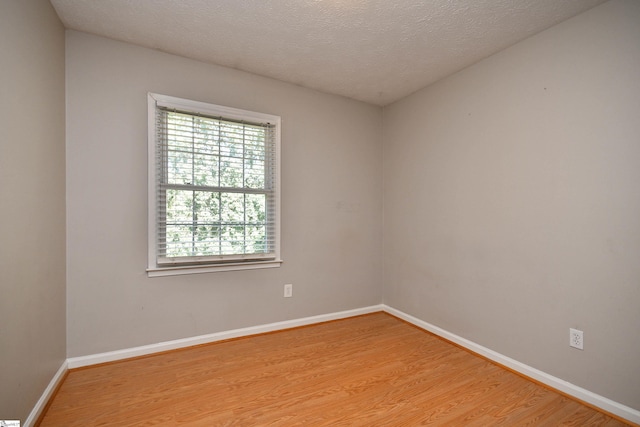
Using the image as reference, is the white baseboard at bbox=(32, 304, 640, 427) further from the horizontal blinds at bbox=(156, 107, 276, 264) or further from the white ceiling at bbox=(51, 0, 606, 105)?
the white ceiling at bbox=(51, 0, 606, 105)

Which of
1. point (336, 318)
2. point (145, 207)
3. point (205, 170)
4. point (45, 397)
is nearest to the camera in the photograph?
point (45, 397)

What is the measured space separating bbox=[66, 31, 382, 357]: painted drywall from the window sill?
0.17 ft

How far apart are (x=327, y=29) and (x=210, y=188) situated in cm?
159

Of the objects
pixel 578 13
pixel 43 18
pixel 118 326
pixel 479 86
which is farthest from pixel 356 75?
pixel 118 326

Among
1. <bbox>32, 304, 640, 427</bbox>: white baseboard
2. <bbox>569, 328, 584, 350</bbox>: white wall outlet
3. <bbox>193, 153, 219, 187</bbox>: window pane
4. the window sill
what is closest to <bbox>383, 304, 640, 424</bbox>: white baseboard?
<bbox>32, 304, 640, 427</bbox>: white baseboard

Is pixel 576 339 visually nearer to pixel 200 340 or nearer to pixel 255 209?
pixel 255 209

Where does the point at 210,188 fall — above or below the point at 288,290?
above

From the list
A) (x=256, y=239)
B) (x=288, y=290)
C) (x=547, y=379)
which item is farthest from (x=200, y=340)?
(x=547, y=379)

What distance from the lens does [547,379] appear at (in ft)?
6.61

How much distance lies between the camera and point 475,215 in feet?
8.37

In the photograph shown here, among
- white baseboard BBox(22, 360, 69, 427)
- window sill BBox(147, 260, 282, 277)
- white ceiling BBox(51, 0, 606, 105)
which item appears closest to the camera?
white baseboard BBox(22, 360, 69, 427)

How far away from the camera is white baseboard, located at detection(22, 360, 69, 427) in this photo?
61.1 inches

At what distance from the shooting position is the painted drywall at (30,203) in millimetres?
1370

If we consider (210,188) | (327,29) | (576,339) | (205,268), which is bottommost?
(576,339)
